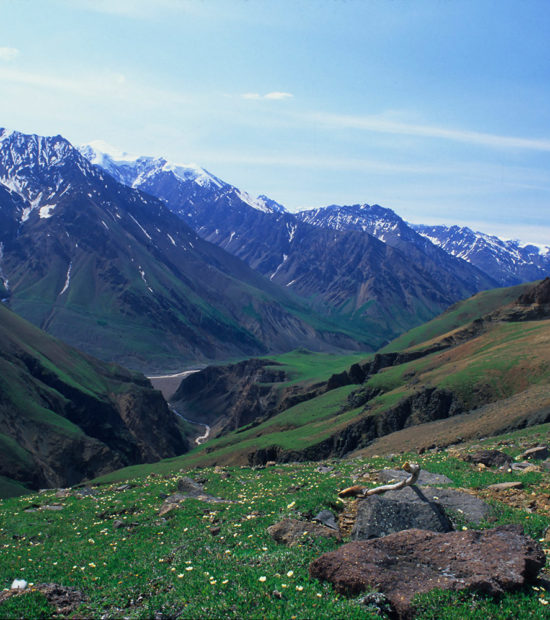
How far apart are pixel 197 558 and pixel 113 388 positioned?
432 ft

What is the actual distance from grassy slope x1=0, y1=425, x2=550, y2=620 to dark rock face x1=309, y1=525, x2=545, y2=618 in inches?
10.8

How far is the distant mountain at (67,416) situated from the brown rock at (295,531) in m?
56.3

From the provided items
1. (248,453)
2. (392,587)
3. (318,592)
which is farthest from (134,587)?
(248,453)

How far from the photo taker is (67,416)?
10506 centimetres

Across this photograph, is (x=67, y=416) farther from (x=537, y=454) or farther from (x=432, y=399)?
(x=537, y=454)

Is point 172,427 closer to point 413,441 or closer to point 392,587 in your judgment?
point 413,441

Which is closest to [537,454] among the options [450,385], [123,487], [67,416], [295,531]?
[295,531]

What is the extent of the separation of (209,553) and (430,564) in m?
5.65

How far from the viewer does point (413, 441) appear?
46.0 m

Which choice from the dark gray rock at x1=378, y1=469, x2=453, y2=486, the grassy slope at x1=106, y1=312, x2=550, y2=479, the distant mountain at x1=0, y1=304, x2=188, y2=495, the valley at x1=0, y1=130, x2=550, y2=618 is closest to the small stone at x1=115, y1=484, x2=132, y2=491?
the valley at x1=0, y1=130, x2=550, y2=618

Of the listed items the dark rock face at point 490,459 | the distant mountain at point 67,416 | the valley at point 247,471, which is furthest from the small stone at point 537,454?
the distant mountain at point 67,416

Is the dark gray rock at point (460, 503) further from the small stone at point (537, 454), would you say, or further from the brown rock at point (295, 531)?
the small stone at point (537, 454)

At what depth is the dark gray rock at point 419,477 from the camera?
17.8m

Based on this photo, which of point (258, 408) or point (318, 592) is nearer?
point (318, 592)
